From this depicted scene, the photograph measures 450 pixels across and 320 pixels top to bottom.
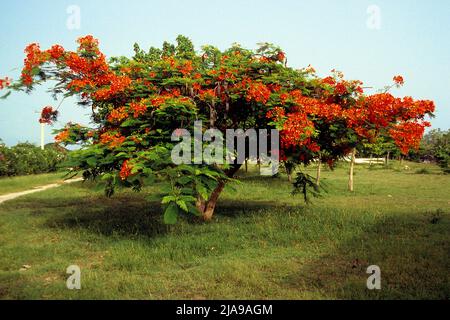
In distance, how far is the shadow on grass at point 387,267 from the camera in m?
5.79

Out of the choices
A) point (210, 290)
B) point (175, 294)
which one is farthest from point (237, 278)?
point (175, 294)

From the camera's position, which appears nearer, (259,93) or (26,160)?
(259,93)

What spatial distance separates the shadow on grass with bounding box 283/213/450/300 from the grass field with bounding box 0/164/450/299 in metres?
0.02

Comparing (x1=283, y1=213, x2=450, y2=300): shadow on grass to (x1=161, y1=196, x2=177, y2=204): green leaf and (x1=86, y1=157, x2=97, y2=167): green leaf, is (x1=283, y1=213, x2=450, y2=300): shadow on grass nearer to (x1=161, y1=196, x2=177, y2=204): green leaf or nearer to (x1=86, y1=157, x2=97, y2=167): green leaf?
(x1=161, y1=196, x2=177, y2=204): green leaf

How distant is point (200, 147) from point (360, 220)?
5335 millimetres

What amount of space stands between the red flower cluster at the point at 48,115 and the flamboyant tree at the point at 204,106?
25 mm

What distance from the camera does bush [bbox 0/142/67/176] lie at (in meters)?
26.3

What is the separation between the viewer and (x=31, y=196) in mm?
17781

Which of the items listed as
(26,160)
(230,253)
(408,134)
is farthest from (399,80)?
(26,160)

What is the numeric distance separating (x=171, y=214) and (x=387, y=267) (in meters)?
3.97

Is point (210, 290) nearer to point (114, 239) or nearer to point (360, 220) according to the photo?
point (114, 239)

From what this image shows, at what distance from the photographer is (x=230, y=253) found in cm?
803

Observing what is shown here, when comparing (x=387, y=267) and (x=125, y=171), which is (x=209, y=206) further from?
(x=387, y=267)
